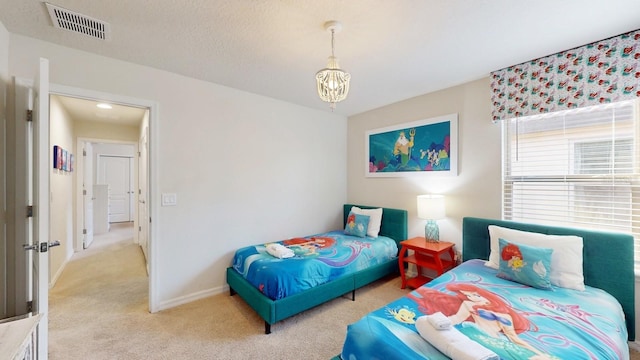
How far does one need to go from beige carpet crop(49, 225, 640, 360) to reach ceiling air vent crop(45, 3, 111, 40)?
248 cm

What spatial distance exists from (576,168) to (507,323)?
5.66 feet

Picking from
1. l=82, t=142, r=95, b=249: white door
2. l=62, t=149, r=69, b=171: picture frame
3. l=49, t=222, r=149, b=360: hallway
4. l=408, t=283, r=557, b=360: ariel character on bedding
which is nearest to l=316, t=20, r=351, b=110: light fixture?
l=408, t=283, r=557, b=360: ariel character on bedding

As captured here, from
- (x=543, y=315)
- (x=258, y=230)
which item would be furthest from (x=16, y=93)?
(x=543, y=315)

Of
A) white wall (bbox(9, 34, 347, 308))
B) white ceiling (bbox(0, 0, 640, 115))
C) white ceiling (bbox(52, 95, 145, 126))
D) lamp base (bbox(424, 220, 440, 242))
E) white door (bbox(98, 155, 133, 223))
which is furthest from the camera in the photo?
white door (bbox(98, 155, 133, 223))

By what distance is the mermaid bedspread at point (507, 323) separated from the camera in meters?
1.26

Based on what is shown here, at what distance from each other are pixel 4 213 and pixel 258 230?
2.15m

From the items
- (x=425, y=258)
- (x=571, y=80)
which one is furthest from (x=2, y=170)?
(x=571, y=80)

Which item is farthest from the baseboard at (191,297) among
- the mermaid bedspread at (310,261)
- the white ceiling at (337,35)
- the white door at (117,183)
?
the white door at (117,183)

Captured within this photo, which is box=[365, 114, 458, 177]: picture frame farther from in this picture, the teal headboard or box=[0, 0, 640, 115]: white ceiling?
box=[0, 0, 640, 115]: white ceiling

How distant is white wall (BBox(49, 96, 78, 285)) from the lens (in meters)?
3.06

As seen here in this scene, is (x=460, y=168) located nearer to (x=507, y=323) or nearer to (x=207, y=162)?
(x=507, y=323)

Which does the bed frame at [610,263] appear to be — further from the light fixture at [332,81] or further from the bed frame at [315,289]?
the light fixture at [332,81]

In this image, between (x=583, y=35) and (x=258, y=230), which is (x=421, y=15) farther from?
(x=258, y=230)

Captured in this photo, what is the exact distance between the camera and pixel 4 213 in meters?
1.84
